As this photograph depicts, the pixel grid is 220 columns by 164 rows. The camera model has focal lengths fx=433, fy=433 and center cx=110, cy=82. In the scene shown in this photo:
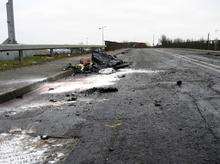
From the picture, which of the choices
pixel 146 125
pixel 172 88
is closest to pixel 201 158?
pixel 146 125

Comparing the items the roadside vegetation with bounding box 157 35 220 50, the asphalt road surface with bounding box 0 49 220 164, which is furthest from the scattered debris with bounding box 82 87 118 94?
the roadside vegetation with bounding box 157 35 220 50

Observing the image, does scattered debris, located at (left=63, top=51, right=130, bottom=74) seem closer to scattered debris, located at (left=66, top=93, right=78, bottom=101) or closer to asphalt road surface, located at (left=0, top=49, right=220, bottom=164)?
asphalt road surface, located at (left=0, top=49, right=220, bottom=164)

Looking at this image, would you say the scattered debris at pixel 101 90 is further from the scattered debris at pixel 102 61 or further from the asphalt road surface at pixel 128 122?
the scattered debris at pixel 102 61

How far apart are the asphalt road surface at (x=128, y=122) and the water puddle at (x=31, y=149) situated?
0.08 metres

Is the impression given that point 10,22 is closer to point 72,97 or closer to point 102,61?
point 102,61

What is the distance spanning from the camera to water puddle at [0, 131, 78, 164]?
459 centimetres

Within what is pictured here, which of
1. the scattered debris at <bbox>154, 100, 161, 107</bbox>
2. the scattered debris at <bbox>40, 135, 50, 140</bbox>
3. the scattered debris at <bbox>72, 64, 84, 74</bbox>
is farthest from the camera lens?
the scattered debris at <bbox>72, 64, 84, 74</bbox>

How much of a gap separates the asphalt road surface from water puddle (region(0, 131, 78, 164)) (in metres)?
0.08

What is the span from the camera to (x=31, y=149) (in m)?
5.00

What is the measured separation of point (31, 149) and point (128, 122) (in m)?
1.82

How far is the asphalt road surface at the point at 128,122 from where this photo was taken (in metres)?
4.65

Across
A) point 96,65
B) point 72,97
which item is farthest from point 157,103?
point 96,65

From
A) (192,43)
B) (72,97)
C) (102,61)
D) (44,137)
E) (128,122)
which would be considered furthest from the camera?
(192,43)

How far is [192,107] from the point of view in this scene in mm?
7633
